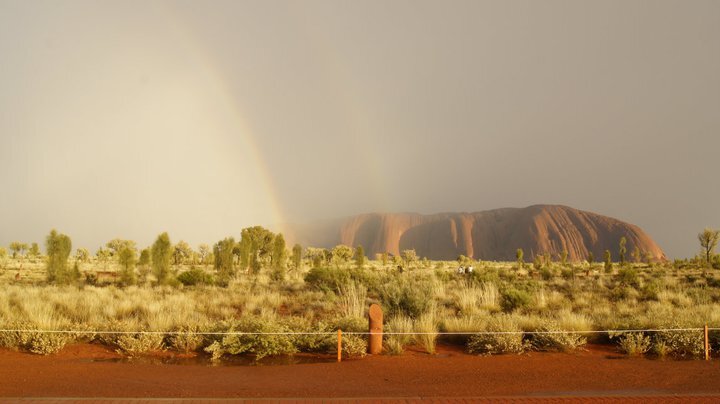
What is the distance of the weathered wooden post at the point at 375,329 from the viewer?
1136 centimetres

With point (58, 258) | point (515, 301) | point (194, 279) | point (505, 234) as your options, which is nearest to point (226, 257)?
point (194, 279)

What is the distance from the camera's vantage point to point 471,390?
830 cm

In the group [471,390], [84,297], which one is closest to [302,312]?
[84,297]

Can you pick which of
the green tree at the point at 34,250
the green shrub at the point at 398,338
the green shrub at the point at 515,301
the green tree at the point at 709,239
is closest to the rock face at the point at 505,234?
the green tree at the point at 709,239

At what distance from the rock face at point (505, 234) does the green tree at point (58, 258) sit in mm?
123940

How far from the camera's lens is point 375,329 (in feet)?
37.4

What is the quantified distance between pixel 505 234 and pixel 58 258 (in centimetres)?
13506

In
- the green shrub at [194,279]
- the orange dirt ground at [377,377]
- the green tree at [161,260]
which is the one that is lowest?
the orange dirt ground at [377,377]

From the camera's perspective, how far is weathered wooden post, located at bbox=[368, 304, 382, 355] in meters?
11.4

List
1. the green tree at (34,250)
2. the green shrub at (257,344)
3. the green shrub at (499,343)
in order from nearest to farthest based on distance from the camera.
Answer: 1. the green shrub at (257,344)
2. the green shrub at (499,343)
3. the green tree at (34,250)

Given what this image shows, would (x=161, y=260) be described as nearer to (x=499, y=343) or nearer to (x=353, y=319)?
(x=353, y=319)

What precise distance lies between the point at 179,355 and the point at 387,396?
634cm

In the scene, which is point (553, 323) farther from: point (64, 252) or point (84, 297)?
point (64, 252)

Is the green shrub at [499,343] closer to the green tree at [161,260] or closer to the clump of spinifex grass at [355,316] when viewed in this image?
the clump of spinifex grass at [355,316]
